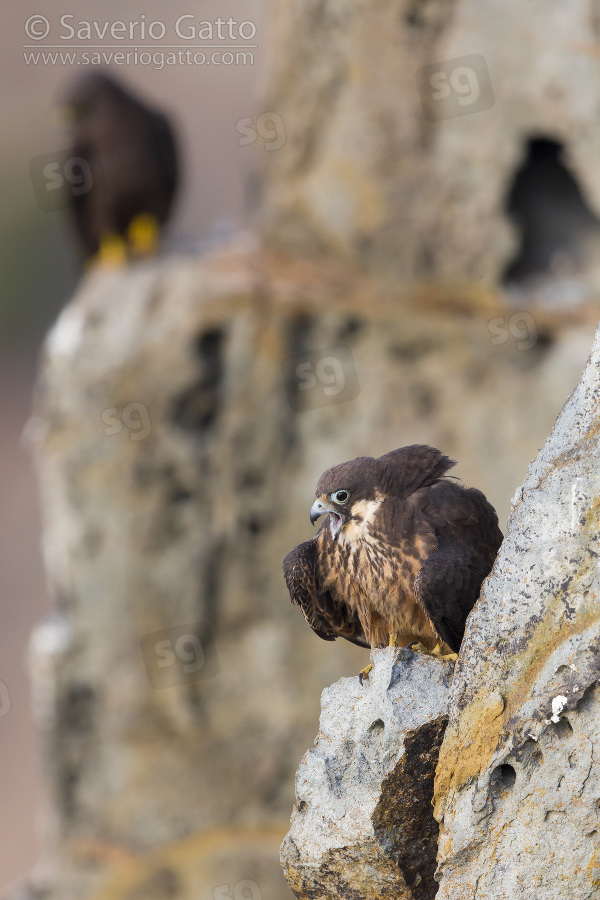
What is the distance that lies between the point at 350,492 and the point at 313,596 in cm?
46

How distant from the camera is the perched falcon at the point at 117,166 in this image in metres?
8.84

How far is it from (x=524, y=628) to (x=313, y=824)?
1070 mm

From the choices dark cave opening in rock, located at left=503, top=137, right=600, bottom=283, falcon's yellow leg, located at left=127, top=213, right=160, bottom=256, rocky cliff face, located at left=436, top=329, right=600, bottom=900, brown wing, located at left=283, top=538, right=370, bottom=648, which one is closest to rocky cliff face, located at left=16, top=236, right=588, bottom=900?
falcon's yellow leg, located at left=127, top=213, right=160, bottom=256

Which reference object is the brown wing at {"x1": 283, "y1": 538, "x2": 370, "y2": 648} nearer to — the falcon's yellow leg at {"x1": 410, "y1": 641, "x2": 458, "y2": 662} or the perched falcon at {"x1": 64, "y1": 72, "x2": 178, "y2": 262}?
the falcon's yellow leg at {"x1": 410, "y1": 641, "x2": 458, "y2": 662}

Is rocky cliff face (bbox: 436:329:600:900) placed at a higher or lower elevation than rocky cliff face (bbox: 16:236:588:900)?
lower

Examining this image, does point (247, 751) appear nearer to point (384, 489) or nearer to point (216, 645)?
point (216, 645)

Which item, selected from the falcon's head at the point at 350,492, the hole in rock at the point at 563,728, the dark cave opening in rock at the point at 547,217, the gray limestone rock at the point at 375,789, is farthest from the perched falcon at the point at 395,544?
the dark cave opening in rock at the point at 547,217

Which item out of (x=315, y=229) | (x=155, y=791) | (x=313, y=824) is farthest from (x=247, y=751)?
(x=313, y=824)

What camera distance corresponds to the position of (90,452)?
9023mm

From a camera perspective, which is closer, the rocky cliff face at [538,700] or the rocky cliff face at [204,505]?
the rocky cliff face at [538,700]

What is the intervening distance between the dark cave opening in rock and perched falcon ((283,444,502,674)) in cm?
507

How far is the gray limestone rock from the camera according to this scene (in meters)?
3.12

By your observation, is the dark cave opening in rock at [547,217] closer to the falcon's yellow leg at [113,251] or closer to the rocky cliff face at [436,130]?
the rocky cliff face at [436,130]

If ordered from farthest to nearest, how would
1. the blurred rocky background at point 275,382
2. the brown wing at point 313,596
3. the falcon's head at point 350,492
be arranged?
the blurred rocky background at point 275,382 → the brown wing at point 313,596 → the falcon's head at point 350,492
